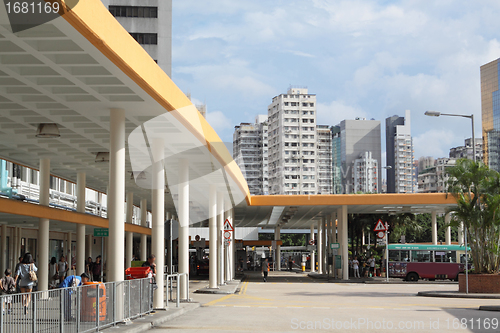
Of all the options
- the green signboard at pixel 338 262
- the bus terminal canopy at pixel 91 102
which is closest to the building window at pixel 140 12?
the green signboard at pixel 338 262

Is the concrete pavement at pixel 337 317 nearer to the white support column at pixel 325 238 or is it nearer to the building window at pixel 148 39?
the white support column at pixel 325 238

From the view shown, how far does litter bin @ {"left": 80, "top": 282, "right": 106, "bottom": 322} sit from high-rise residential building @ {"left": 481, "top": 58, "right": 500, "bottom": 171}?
17133 cm

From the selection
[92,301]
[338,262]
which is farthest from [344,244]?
[92,301]

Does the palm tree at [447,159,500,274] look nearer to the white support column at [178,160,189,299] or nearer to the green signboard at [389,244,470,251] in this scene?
the white support column at [178,160,189,299]

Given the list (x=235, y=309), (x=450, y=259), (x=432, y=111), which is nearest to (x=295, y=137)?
(x=450, y=259)

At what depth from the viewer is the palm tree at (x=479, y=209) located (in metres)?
25.8

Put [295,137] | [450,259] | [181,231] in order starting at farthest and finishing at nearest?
[295,137] < [450,259] < [181,231]

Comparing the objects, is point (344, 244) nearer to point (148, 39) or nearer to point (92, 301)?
point (92, 301)

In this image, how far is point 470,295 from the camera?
80.4 ft

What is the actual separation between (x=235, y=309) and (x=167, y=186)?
15977mm

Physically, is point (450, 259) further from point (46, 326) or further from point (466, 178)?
point (46, 326)

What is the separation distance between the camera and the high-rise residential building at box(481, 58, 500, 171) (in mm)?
173000

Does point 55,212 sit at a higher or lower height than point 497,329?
higher

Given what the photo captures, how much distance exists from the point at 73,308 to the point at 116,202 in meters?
3.75
